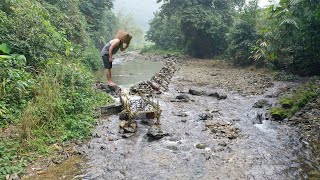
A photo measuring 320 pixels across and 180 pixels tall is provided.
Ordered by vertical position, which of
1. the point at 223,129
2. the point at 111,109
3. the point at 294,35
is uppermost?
the point at 294,35

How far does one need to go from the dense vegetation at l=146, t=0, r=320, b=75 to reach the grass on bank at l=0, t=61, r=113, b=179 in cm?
694

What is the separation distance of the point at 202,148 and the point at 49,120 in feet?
10.3

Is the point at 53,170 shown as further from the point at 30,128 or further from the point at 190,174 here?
the point at 190,174

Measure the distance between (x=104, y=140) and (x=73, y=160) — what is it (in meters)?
0.99

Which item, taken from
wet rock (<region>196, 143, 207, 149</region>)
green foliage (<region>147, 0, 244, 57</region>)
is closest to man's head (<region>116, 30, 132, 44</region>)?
wet rock (<region>196, 143, 207, 149</region>)

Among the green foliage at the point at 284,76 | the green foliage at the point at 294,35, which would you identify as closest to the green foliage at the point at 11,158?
the green foliage at the point at 294,35

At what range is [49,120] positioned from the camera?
570cm

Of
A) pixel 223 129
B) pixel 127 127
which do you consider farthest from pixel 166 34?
pixel 127 127

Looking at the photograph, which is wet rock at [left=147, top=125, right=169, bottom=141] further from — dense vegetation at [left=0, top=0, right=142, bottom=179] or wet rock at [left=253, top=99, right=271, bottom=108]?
wet rock at [left=253, top=99, right=271, bottom=108]

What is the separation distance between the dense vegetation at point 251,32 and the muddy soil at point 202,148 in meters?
Result: 4.35

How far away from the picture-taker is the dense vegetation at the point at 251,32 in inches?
417

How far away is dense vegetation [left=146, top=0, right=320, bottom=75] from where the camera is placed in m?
10.6

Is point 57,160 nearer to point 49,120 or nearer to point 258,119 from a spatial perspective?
point 49,120

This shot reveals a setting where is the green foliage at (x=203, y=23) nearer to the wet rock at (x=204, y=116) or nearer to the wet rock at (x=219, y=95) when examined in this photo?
the wet rock at (x=219, y=95)
